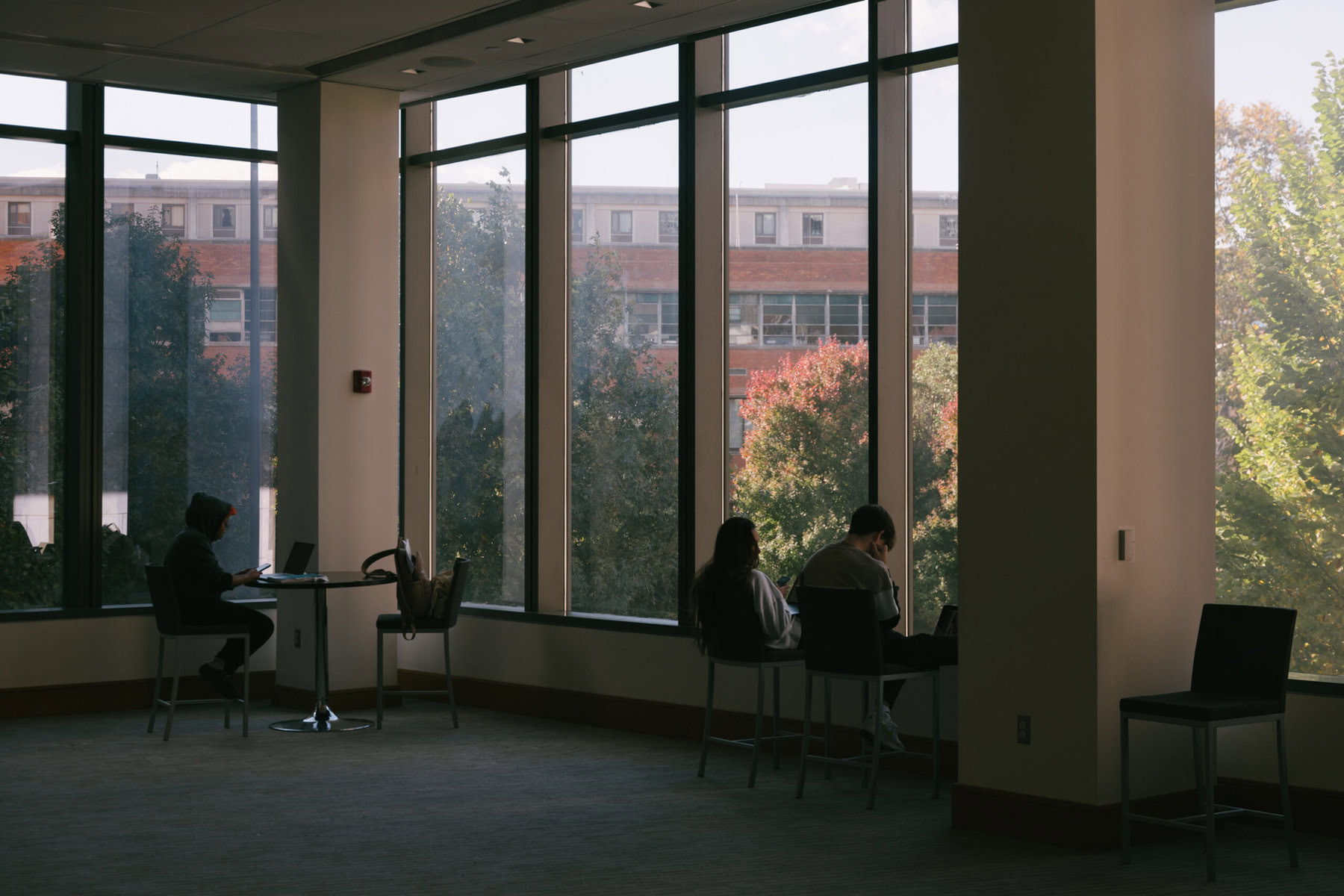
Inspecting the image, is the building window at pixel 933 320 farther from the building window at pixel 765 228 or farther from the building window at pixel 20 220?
the building window at pixel 20 220

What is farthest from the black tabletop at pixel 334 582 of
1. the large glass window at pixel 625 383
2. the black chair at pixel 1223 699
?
the black chair at pixel 1223 699

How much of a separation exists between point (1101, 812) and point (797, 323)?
3.06m

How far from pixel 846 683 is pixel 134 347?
504 cm

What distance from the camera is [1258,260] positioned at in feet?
19.1

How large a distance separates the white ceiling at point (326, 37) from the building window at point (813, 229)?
107cm

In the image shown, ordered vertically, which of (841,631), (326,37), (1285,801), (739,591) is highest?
(326,37)

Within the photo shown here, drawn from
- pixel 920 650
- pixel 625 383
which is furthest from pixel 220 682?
pixel 920 650

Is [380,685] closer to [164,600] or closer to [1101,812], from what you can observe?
[164,600]

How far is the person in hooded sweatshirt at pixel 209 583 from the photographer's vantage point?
25.6 feet

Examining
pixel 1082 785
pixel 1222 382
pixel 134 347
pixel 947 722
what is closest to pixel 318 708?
pixel 134 347

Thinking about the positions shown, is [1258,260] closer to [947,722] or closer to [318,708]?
[947,722]

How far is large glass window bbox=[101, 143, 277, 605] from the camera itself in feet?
28.7

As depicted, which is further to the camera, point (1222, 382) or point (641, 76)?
point (641, 76)

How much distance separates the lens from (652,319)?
26.1 ft
